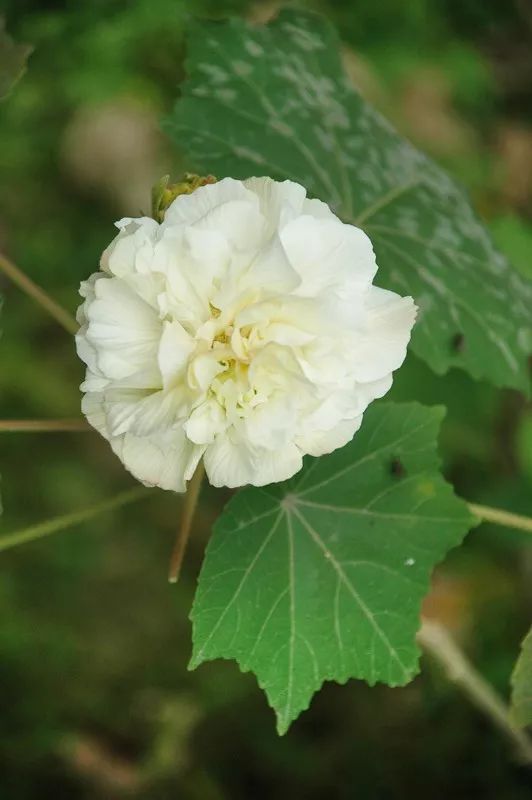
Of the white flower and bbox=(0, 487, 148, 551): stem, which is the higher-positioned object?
the white flower

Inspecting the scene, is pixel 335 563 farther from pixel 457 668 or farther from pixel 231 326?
pixel 457 668

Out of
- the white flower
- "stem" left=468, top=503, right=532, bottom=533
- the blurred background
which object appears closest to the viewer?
the white flower

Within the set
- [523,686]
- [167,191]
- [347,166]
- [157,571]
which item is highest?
[167,191]

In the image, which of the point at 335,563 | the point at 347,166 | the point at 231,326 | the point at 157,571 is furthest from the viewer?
the point at 157,571

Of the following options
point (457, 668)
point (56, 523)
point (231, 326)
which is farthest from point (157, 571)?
point (231, 326)

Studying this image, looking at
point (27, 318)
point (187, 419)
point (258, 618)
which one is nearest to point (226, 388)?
point (187, 419)

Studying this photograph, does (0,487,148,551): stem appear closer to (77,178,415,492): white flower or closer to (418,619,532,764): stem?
(77,178,415,492): white flower

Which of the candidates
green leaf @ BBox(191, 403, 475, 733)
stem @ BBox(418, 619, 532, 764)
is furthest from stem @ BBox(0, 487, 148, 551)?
stem @ BBox(418, 619, 532, 764)
